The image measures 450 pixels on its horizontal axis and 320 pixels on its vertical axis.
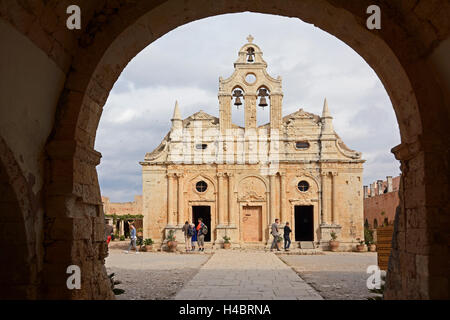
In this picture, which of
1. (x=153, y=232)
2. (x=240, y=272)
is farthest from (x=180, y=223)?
(x=240, y=272)

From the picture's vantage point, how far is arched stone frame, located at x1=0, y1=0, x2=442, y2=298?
535 cm

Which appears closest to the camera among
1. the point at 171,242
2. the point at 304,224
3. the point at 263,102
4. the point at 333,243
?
the point at 171,242

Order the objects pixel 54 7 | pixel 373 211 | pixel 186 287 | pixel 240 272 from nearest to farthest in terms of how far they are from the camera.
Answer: pixel 54 7, pixel 186 287, pixel 240 272, pixel 373 211

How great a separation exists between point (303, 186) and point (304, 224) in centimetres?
511

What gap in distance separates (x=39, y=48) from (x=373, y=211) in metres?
38.3

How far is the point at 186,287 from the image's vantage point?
9.73 meters

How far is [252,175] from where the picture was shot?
91.1ft

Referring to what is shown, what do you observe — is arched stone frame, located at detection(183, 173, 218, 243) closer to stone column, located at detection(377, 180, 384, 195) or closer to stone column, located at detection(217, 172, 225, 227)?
stone column, located at detection(217, 172, 225, 227)

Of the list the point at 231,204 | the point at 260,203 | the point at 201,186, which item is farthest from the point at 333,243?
the point at 201,186

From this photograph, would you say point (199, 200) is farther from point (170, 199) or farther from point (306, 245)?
point (306, 245)

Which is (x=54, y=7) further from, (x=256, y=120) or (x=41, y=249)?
(x=256, y=120)

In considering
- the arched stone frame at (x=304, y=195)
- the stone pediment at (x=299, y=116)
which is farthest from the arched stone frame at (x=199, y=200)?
the stone pediment at (x=299, y=116)

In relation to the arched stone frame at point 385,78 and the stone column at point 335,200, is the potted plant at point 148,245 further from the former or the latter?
the arched stone frame at point 385,78

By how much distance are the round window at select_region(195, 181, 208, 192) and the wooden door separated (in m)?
2.66
